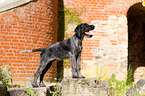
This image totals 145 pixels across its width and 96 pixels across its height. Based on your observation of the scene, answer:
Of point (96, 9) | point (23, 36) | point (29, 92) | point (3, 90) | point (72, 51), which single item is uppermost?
point (96, 9)

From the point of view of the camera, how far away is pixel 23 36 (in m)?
6.42

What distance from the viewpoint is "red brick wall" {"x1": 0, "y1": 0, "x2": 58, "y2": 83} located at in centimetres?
625

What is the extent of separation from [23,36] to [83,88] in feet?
10.5

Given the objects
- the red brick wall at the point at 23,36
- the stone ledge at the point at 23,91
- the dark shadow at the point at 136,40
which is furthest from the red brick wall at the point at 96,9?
A: the stone ledge at the point at 23,91

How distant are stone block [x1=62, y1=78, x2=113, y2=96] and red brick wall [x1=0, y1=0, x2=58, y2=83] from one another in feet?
9.11

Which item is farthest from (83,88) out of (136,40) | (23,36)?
(136,40)

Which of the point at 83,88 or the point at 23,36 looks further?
the point at 23,36

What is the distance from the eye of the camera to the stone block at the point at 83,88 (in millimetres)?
3938

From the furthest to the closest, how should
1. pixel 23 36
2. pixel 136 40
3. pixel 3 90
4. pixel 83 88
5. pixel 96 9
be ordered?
pixel 136 40 < pixel 96 9 < pixel 23 36 < pixel 83 88 < pixel 3 90

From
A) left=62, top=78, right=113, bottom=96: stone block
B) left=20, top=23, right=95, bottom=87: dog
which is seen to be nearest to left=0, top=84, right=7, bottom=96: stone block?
left=20, top=23, right=95, bottom=87: dog

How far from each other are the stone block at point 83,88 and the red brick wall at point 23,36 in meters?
2.78

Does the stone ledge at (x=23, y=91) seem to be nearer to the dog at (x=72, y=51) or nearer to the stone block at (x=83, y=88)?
the dog at (x=72, y=51)

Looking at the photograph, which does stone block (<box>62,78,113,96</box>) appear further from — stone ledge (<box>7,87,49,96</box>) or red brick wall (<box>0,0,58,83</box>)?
red brick wall (<box>0,0,58,83</box>)

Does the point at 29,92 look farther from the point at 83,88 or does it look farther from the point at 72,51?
the point at 72,51
